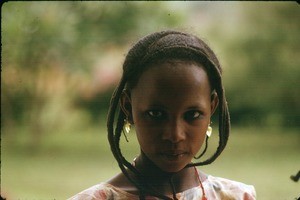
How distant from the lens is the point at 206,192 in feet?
5.23

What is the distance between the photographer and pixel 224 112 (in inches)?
61.9

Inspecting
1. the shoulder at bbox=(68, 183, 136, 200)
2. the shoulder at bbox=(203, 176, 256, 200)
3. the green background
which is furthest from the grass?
the shoulder at bbox=(68, 183, 136, 200)

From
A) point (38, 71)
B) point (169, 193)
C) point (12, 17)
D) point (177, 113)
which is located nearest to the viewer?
point (177, 113)

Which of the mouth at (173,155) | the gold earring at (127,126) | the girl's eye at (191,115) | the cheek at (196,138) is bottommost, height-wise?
the mouth at (173,155)

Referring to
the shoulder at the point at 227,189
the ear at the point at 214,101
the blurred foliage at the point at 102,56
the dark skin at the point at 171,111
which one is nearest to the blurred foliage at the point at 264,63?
the blurred foliage at the point at 102,56

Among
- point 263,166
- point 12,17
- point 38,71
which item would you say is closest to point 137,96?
point 12,17

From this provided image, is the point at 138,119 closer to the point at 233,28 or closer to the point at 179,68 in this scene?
the point at 179,68

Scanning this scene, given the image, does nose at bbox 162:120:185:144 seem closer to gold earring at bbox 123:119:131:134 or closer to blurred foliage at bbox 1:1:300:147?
gold earring at bbox 123:119:131:134

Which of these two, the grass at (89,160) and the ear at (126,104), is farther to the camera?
the grass at (89,160)

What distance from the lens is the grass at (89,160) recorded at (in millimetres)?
5257

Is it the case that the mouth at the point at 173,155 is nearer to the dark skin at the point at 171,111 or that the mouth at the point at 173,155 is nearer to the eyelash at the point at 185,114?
the dark skin at the point at 171,111

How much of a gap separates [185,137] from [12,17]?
10.3 ft

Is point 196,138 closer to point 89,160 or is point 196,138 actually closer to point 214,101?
point 214,101

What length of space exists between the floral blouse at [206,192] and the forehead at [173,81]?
0.32 metres
